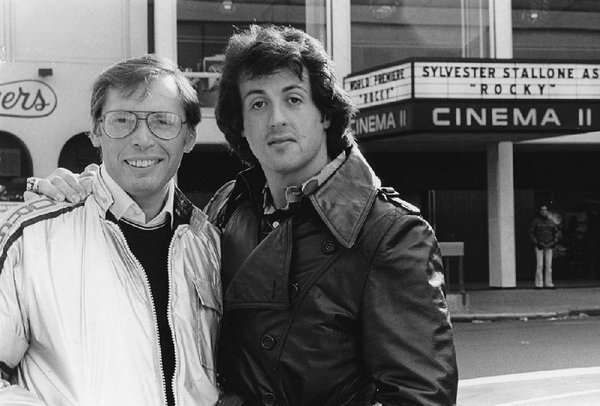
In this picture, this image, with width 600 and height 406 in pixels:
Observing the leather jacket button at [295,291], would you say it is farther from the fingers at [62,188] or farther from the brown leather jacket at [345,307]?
the fingers at [62,188]

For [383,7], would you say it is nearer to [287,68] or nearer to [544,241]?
[544,241]

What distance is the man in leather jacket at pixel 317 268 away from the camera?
2.09 meters

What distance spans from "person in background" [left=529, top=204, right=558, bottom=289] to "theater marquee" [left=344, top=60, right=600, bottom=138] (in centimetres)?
295

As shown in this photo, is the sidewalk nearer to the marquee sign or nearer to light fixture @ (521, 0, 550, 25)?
light fixture @ (521, 0, 550, 25)

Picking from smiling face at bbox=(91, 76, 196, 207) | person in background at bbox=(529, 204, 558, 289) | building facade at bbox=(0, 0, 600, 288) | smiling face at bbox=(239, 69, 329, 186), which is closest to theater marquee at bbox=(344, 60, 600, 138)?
building facade at bbox=(0, 0, 600, 288)

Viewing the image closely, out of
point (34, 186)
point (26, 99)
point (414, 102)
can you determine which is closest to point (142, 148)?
point (34, 186)

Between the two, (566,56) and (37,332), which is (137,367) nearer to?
(37,332)

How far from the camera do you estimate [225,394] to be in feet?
7.78

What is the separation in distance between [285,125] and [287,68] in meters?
0.19

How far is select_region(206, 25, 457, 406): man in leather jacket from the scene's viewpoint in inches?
82.3

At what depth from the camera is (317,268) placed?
86.7 inches

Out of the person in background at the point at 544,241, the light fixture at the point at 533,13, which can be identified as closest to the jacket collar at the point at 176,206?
the person in background at the point at 544,241

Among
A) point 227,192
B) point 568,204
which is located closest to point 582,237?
point 568,204

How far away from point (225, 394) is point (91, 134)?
0.99 metres
